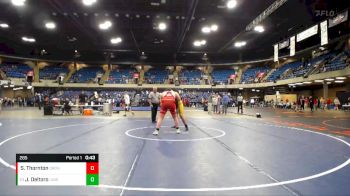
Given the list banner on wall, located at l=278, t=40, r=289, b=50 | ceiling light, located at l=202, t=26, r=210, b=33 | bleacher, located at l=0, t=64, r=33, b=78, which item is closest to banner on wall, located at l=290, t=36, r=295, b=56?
banner on wall, located at l=278, t=40, r=289, b=50

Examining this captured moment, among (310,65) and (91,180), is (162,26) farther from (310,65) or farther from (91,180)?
(91,180)

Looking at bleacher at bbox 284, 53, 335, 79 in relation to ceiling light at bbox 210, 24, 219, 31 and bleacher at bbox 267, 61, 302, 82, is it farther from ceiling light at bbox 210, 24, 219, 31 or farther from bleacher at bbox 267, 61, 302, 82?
ceiling light at bbox 210, 24, 219, 31

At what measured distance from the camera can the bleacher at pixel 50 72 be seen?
4700cm

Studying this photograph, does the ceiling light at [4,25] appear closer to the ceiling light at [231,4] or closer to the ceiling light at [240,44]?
the ceiling light at [231,4]

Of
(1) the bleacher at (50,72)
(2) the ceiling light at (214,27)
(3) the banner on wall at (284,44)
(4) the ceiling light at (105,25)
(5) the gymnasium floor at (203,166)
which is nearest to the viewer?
(5) the gymnasium floor at (203,166)

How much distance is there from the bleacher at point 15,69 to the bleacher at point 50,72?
210 cm

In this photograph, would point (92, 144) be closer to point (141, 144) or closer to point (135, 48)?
point (141, 144)

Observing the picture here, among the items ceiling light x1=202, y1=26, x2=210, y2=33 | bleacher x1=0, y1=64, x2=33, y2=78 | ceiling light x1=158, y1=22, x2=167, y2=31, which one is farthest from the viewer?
bleacher x1=0, y1=64, x2=33, y2=78

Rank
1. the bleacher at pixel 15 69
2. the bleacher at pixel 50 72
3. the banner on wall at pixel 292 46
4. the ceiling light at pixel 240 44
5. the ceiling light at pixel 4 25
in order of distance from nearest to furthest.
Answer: the banner on wall at pixel 292 46
the ceiling light at pixel 4 25
the ceiling light at pixel 240 44
the bleacher at pixel 15 69
the bleacher at pixel 50 72

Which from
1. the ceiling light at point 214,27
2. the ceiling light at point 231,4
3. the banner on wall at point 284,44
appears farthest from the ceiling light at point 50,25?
the banner on wall at point 284,44

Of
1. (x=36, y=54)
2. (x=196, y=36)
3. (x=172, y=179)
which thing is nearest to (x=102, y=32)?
(x=196, y=36)
